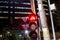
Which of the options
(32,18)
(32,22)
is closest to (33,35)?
(32,22)

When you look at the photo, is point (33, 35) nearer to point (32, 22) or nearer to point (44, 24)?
point (32, 22)

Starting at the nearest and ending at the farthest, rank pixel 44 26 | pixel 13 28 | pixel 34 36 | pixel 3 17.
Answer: pixel 44 26, pixel 34 36, pixel 13 28, pixel 3 17

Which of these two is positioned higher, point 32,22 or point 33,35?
point 32,22

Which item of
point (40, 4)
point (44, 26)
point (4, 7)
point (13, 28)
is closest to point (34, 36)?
point (44, 26)

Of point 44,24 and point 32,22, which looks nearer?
point 44,24

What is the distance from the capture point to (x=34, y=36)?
417 cm

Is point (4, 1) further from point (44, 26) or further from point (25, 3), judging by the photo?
point (44, 26)

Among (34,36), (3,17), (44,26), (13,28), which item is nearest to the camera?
(44,26)

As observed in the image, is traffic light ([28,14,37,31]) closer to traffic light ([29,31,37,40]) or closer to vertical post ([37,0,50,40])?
traffic light ([29,31,37,40])

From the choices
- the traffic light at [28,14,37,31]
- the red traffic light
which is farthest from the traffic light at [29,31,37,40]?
the red traffic light

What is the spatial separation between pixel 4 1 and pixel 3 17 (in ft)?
2.67

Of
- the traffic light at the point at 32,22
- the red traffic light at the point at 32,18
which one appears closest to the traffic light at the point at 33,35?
the traffic light at the point at 32,22

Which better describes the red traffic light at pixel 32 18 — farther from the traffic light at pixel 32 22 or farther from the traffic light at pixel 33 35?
the traffic light at pixel 33 35

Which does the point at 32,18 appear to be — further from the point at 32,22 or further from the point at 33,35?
the point at 33,35
